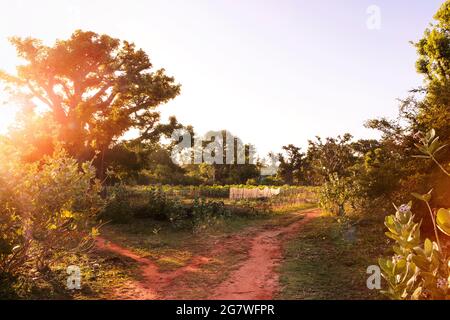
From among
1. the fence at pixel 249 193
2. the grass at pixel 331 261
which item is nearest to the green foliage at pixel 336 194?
the grass at pixel 331 261

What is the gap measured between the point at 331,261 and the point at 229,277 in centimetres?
336

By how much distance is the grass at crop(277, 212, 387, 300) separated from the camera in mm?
8008

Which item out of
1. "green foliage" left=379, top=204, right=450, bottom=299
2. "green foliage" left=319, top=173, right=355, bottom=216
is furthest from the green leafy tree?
"green foliage" left=379, top=204, right=450, bottom=299

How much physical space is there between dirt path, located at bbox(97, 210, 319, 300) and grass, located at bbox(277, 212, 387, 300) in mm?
378

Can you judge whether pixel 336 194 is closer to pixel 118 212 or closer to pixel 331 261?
pixel 331 261

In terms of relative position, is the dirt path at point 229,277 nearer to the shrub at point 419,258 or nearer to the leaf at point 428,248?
the shrub at point 419,258

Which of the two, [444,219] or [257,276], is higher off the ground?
[444,219]

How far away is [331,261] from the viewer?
10.8 metres

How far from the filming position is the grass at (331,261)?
8.01 metres

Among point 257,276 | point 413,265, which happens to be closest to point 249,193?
point 257,276

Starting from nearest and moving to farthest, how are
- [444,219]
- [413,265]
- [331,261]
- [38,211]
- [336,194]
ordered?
[444,219], [413,265], [38,211], [331,261], [336,194]

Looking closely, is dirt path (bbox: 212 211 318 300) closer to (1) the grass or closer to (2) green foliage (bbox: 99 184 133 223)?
(1) the grass

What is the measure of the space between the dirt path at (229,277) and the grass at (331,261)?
0.38 metres
